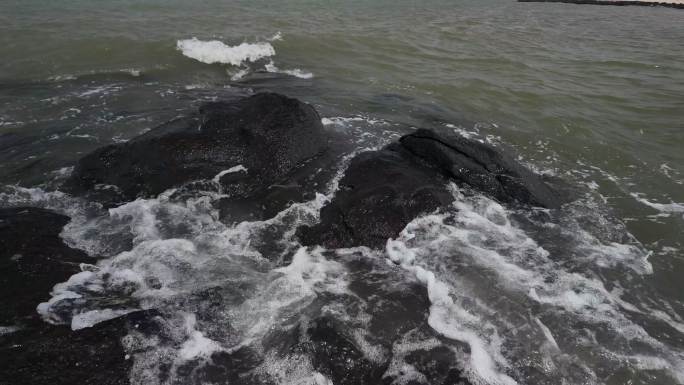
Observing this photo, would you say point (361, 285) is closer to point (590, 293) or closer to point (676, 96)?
point (590, 293)

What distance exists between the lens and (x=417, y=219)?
5.36 meters

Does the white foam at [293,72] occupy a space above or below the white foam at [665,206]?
above

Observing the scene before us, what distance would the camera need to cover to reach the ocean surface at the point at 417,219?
3.95 meters

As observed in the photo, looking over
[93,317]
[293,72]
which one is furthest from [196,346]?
[293,72]

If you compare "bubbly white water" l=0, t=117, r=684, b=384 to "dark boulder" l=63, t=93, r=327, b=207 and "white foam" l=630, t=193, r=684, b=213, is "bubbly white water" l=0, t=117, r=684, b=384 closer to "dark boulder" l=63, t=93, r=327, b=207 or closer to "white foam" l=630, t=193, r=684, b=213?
"dark boulder" l=63, t=93, r=327, b=207

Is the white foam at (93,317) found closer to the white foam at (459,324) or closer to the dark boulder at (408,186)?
the dark boulder at (408,186)

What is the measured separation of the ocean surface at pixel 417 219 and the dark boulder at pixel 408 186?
0.22m

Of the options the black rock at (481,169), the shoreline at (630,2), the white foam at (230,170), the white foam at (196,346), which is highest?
the shoreline at (630,2)

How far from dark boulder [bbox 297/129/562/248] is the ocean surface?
0.22m

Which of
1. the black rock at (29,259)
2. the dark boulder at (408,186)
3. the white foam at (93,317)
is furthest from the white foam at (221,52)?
the white foam at (93,317)

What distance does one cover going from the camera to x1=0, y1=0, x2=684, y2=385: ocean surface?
13.0 ft

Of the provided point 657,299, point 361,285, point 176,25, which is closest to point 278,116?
point 361,285

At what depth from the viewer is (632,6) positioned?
95.9ft

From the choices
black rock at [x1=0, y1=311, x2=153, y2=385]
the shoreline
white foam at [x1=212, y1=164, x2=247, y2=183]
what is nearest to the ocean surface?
black rock at [x1=0, y1=311, x2=153, y2=385]
